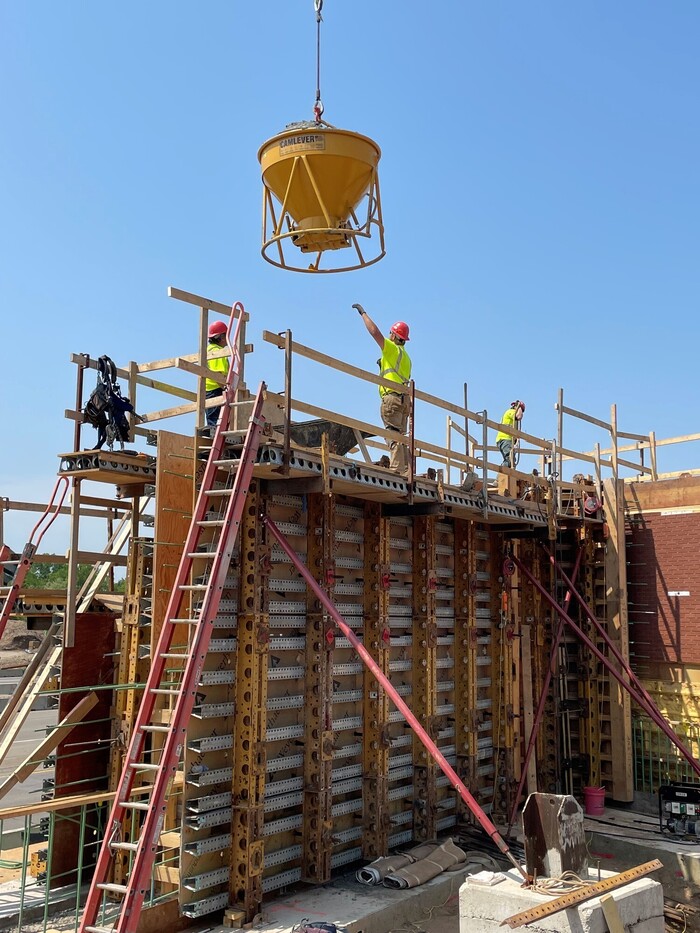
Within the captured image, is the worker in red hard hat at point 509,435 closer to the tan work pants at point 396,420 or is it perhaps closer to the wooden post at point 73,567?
the tan work pants at point 396,420

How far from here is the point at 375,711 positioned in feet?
37.0

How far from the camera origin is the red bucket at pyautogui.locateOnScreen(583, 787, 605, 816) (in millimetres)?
14438

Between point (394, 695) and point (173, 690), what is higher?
point (173, 690)

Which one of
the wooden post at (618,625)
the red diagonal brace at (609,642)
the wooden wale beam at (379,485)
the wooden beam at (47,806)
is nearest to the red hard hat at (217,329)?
the wooden wale beam at (379,485)

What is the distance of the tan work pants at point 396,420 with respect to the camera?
11.5 meters

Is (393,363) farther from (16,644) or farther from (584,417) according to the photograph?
(16,644)

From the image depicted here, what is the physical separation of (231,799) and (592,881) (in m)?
3.68

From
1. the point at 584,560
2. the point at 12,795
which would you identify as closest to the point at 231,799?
the point at 584,560

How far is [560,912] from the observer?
24.3ft

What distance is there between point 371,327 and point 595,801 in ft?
28.3

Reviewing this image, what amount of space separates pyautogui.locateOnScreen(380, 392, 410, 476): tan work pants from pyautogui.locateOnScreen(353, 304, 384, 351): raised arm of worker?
0.90 metres

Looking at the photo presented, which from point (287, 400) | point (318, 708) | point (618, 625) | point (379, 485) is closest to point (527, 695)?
point (618, 625)

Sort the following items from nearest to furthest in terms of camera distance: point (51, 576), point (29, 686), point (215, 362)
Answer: point (215, 362), point (29, 686), point (51, 576)

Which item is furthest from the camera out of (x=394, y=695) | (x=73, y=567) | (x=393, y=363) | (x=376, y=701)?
(x=393, y=363)
